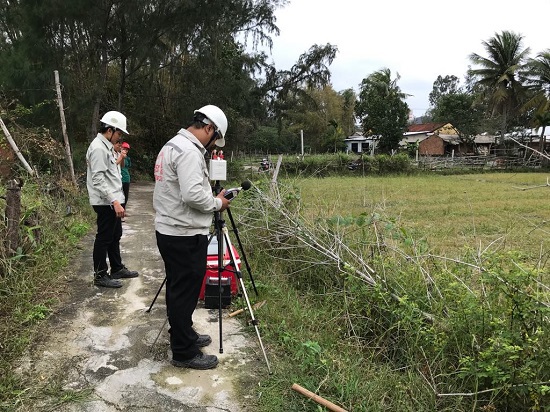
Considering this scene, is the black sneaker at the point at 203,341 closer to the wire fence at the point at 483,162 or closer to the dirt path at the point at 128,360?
the dirt path at the point at 128,360

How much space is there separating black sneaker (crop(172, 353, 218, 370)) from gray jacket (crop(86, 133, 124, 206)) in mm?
1756

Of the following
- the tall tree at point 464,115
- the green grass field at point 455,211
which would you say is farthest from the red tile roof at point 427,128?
the green grass field at point 455,211

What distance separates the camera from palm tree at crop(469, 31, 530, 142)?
1074 inches

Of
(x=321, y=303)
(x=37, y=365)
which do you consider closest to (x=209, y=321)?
(x=321, y=303)

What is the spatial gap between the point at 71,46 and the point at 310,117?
27643 millimetres

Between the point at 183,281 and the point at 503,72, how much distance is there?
31.1m

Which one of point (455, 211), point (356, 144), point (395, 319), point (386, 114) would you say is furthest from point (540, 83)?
point (395, 319)

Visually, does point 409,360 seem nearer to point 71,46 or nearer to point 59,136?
point 59,136

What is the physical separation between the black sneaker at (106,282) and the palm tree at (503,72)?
28.5m

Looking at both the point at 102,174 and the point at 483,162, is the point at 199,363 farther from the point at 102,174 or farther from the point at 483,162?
the point at 483,162

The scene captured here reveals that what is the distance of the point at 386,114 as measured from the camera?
28.7 meters

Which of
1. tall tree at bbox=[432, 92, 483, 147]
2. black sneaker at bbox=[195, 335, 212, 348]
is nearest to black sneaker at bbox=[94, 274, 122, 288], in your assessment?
black sneaker at bbox=[195, 335, 212, 348]

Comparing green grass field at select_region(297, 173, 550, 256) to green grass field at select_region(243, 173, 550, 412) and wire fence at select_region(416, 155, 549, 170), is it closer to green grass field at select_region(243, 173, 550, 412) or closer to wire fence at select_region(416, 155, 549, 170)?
green grass field at select_region(243, 173, 550, 412)

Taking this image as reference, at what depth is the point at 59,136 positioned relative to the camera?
1067 cm
